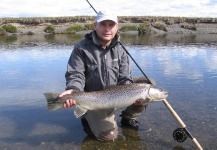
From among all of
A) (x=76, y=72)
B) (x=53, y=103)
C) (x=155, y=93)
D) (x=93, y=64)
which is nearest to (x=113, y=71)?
(x=93, y=64)

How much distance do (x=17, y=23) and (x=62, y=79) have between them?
2286 inches

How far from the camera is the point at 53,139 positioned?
6.12 m

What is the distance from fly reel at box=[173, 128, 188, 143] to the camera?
219 inches

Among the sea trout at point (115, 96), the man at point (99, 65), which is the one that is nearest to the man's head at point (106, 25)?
the man at point (99, 65)

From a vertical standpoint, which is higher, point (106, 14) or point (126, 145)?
point (106, 14)

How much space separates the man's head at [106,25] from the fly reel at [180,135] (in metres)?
2.15

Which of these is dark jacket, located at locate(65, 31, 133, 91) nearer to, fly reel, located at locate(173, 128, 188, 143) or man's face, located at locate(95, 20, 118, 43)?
man's face, located at locate(95, 20, 118, 43)

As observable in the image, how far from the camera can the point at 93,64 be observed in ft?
19.7

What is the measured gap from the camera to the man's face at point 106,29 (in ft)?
19.2

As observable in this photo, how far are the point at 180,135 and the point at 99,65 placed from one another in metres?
2.00

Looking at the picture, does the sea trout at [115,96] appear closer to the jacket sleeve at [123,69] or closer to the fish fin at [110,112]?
the fish fin at [110,112]

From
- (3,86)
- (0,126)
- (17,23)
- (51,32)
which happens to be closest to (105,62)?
(0,126)

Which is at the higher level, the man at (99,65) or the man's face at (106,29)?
the man's face at (106,29)

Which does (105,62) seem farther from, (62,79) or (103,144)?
(62,79)
